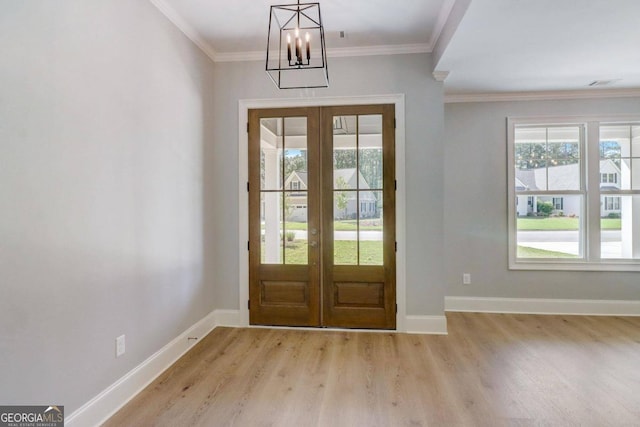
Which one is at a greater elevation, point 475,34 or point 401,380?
point 475,34

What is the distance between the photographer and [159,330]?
256cm

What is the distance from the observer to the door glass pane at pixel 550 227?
4000 millimetres

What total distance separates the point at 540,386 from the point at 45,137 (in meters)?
3.48

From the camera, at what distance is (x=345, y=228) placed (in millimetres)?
3410

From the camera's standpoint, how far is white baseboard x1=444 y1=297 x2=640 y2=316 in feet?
12.6

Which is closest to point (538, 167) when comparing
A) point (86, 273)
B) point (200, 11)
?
point (200, 11)

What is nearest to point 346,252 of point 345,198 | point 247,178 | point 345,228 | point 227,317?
point 345,228

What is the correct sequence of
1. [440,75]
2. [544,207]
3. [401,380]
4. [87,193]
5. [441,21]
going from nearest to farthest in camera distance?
[87,193] → [401,380] → [441,21] → [440,75] → [544,207]

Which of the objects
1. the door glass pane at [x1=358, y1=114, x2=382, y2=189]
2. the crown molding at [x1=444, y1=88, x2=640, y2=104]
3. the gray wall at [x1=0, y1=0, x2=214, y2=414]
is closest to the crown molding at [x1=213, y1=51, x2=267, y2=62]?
the gray wall at [x1=0, y1=0, x2=214, y2=414]

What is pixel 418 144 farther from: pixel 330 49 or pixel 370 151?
pixel 330 49

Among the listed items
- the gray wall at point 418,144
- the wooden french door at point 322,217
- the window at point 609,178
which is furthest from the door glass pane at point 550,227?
the wooden french door at point 322,217

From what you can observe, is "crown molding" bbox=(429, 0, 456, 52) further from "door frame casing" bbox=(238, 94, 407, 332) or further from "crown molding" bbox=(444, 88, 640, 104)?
"crown molding" bbox=(444, 88, 640, 104)

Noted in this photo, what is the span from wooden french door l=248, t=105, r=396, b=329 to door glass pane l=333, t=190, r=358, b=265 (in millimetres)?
11

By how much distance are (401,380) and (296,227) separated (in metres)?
1.74
